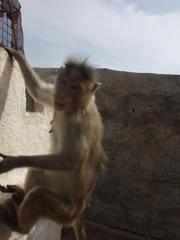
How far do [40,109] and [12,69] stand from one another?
74cm

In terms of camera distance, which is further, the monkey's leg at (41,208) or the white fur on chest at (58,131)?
the white fur on chest at (58,131)

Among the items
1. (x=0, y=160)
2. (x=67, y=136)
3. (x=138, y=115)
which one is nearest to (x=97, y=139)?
(x=67, y=136)

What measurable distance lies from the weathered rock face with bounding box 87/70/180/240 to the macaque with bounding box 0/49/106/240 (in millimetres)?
2729

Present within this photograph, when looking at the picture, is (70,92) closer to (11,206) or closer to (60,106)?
(60,106)

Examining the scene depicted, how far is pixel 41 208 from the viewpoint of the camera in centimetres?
376

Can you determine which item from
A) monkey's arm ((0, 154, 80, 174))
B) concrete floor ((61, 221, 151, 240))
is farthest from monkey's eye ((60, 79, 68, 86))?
concrete floor ((61, 221, 151, 240))

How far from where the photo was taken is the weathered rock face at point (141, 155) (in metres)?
6.81

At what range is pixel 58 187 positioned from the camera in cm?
400

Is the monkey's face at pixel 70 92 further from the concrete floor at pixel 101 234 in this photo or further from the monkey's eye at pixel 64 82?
the concrete floor at pixel 101 234

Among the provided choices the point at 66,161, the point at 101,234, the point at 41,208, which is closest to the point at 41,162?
the point at 66,161

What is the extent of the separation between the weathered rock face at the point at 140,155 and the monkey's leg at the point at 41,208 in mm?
3072

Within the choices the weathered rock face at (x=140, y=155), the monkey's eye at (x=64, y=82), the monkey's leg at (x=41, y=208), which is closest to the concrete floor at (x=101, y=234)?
the weathered rock face at (x=140, y=155)

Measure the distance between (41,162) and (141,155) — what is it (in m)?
3.36

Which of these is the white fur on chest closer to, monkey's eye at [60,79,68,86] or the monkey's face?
the monkey's face
